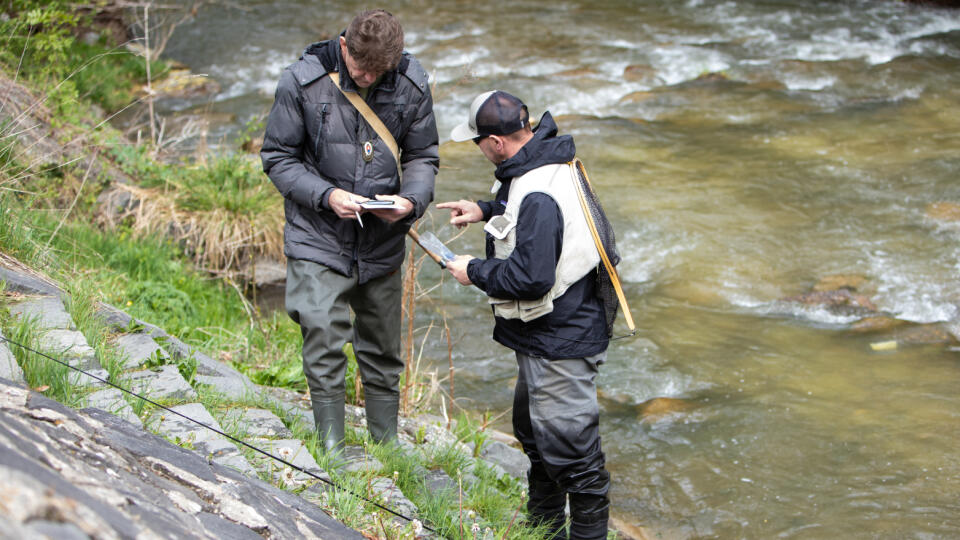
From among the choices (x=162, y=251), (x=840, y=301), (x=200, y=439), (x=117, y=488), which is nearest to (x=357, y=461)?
(x=200, y=439)

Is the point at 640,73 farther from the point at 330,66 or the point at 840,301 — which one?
the point at 330,66

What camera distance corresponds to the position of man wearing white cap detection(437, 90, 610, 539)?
330 centimetres

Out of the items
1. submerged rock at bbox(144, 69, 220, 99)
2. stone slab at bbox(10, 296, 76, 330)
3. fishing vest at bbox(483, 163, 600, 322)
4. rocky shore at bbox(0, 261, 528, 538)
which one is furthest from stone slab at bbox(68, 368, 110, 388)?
submerged rock at bbox(144, 69, 220, 99)

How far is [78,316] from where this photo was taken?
3902 millimetres

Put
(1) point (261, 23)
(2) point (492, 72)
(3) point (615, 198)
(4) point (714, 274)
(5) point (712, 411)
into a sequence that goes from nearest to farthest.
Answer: (5) point (712, 411) → (4) point (714, 274) → (3) point (615, 198) → (2) point (492, 72) → (1) point (261, 23)

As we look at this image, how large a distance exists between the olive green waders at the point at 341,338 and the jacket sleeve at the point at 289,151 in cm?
29

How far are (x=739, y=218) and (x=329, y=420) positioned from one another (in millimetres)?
5355

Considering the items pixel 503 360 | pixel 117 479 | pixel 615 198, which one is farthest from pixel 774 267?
pixel 117 479

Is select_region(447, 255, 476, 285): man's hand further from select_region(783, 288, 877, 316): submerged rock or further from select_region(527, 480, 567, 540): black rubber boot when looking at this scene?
select_region(783, 288, 877, 316): submerged rock

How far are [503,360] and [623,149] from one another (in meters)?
4.11

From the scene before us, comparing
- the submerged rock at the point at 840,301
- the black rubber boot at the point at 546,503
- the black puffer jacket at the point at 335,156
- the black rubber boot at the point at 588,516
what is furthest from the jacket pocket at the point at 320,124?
the submerged rock at the point at 840,301

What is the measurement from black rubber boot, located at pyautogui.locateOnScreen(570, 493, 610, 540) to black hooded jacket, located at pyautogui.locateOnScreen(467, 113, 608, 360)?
1.96 ft

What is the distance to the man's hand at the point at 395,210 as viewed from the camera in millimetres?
3564

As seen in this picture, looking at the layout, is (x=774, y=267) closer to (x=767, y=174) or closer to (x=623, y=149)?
(x=767, y=174)
